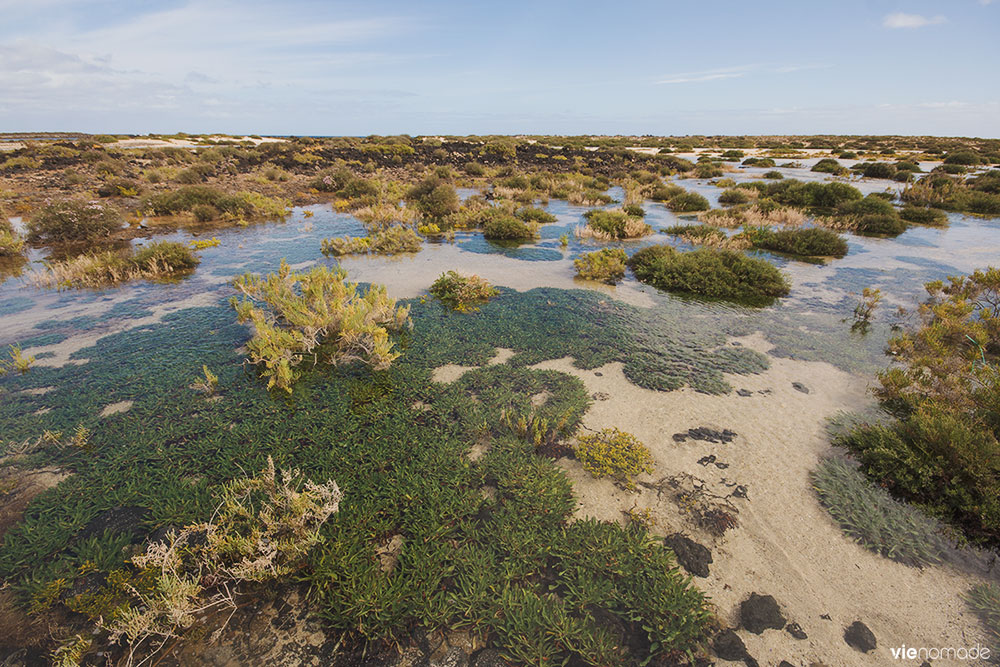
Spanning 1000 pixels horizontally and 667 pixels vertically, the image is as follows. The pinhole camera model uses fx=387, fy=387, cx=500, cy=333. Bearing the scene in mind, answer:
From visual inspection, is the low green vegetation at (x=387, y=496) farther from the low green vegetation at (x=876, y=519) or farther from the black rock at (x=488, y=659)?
the low green vegetation at (x=876, y=519)

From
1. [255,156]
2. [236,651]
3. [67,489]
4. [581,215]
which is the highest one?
[255,156]

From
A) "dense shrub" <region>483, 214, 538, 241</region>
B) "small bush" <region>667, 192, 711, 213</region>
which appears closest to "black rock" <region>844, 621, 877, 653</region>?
"dense shrub" <region>483, 214, 538, 241</region>

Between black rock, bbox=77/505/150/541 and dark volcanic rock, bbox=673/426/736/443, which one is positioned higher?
dark volcanic rock, bbox=673/426/736/443

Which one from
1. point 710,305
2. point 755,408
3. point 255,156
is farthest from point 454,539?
point 255,156

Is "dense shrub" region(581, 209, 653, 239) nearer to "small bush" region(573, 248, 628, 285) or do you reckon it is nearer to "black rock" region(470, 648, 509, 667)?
"small bush" region(573, 248, 628, 285)

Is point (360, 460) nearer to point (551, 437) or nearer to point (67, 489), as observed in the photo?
point (551, 437)
